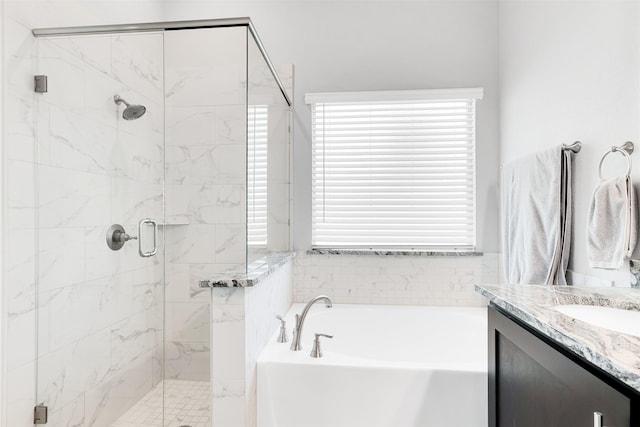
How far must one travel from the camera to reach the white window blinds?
5.55ft

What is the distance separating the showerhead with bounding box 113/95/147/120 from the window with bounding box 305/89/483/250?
1107 millimetres

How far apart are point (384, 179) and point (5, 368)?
2.12 meters

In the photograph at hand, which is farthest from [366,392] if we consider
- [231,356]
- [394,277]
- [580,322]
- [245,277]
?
[394,277]

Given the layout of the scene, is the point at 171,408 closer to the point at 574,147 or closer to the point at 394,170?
the point at 394,170

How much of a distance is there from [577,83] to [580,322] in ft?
3.90

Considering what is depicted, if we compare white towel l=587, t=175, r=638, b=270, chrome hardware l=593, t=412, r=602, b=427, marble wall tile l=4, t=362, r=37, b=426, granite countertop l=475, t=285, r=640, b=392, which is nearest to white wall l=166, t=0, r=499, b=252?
white towel l=587, t=175, r=638, b=270

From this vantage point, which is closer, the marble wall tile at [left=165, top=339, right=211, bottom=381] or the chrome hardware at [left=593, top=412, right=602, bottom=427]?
the chrome hardware at [left=593, top=412, right=602, bottom=427]

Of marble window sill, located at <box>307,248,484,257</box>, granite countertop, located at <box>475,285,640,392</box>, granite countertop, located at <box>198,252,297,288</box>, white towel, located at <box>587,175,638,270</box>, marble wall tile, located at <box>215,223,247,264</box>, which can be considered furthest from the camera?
marble window sill, located at <box>307,248,484,257</box>

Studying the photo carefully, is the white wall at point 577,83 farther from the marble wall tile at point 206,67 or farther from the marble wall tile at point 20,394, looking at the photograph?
the marble wall tile at point 20,394

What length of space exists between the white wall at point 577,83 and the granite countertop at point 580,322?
0.92ft

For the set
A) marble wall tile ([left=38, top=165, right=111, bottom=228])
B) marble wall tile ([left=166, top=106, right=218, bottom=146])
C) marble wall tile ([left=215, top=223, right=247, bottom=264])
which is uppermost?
marble wall tile ([left=166, top=106, right=218, bottom=146])

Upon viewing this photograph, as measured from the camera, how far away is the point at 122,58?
1.67 meters

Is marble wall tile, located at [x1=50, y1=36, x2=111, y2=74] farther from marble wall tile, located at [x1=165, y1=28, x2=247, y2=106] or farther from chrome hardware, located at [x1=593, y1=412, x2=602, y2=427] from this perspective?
chrome hardware, located at [x1=593, y1=412, x2=602, y2=427]

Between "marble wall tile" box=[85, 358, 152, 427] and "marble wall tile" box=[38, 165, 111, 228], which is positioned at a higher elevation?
"marble wall tile" box=[38, 165, 111, 228]
